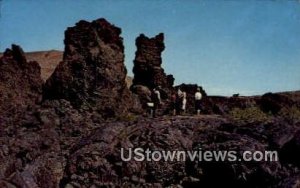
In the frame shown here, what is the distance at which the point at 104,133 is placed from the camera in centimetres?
1862

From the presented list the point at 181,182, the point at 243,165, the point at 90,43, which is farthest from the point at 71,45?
the point at 243,165

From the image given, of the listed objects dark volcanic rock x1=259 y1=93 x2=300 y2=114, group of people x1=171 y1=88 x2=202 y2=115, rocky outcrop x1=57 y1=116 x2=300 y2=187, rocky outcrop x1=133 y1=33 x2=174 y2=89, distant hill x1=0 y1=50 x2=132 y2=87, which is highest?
distant hill x1=0 y1=50 x2=132 y2=87

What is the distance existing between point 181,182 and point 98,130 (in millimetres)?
3939

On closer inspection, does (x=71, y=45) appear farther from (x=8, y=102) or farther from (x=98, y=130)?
(x=98, y=130)

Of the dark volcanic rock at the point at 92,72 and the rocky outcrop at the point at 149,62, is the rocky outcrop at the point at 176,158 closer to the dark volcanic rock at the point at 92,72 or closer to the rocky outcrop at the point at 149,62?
the dark volcanic rock at the point at 92,72

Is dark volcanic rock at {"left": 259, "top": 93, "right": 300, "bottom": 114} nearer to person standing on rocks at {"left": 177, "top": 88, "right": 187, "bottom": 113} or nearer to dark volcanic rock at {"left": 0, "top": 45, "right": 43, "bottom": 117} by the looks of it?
person standing on rocks at {"left": 177, "top": 88, "right": 187, "bottom": 113}

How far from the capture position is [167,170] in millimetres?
17359

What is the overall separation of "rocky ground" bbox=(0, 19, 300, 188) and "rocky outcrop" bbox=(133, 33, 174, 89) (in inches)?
182

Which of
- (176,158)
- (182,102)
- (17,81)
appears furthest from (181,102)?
(17,81)

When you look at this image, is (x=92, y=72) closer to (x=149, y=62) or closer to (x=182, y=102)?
(x=182, y=102)

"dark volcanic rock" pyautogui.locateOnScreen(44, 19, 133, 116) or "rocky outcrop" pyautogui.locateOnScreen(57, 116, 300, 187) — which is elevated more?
"dark volcanic rock" pyautogui.locateOnScreen(44, 19, 133, 116)

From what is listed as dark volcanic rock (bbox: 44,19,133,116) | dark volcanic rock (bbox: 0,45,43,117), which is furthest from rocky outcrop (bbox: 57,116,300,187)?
dark volcanic rock (bbox: 0,45,43,117)

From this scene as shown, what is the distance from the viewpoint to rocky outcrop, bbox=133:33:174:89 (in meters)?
31.3

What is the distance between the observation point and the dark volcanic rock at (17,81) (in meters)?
25.4
